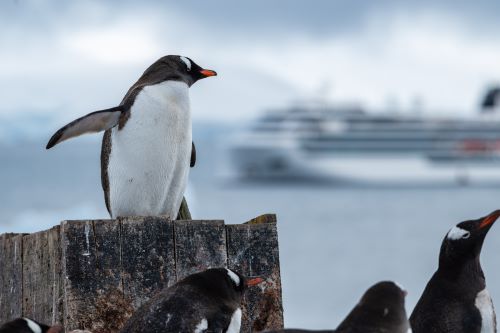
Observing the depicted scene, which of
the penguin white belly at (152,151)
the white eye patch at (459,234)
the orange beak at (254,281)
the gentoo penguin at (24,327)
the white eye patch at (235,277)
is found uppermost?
the penguin white belly at (152,151)

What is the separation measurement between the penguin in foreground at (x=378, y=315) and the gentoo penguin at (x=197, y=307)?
0.50 m

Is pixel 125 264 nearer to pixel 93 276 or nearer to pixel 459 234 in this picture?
pixel 93 276

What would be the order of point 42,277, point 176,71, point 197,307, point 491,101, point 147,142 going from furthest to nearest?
1. point 491,101
2. point 176,71
3. point 147,142
4. point 42,277
5. point 197,307

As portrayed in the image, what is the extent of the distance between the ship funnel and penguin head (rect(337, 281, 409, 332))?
8693 cm

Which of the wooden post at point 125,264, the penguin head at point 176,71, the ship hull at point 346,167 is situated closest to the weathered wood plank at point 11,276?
the wooden post at point 125,264

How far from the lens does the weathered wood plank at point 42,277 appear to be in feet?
19.6

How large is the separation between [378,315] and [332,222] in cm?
6570

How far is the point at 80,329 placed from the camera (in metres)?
5.75

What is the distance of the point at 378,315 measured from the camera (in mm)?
4871

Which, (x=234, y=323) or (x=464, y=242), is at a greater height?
(x=464, y=242)

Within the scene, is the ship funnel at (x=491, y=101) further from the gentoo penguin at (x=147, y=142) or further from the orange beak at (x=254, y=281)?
the orange beak at (x=254, y=281)

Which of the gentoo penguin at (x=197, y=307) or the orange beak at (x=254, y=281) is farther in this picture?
the orange beak at (x=254, y=281)

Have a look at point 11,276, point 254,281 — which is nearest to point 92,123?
point 11,276

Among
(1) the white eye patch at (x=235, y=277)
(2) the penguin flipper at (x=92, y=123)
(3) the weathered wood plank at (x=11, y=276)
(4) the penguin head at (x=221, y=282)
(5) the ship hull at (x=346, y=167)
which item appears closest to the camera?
(4) the penguin head at (x=221, y=282)
